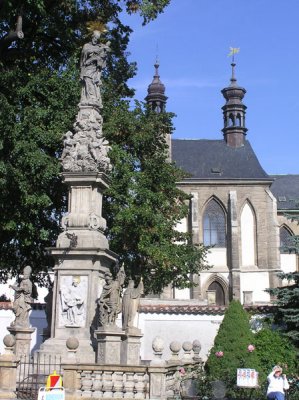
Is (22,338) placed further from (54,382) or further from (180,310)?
(180,310)

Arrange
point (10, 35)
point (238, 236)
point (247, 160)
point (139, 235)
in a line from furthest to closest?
point (247, 160) → point (238, 236) → point (139, 235) → point (10, 35)

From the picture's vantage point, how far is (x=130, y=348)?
43.6ft

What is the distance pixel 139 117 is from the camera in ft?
76.4

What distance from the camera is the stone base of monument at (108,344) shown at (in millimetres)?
11672

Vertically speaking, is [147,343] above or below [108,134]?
below

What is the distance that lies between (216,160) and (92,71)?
121ft

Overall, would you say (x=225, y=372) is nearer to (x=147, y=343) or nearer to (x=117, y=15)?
(x=147, y=343)

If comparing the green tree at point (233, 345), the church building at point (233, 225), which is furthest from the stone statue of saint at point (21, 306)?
the church building at point (233, 225)

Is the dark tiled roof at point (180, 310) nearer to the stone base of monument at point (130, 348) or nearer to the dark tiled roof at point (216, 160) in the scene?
the stone base of monument at point (130, 348)

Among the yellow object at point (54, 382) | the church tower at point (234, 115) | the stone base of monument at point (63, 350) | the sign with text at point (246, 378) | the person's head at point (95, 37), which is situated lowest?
the sign with text at point (246, 378)

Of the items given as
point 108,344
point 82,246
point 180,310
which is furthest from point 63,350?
point 180,310

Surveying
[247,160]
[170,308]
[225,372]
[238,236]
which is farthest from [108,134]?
[247,160]

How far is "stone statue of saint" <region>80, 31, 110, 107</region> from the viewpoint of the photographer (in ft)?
45.8

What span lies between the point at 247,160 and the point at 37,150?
3296cm
